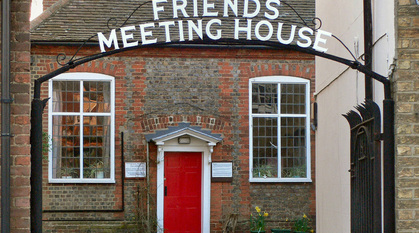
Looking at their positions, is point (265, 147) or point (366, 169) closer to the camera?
point (366, 169)

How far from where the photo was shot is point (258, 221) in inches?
709

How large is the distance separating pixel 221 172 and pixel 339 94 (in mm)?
8367

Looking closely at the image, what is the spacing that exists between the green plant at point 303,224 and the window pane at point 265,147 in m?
1.28

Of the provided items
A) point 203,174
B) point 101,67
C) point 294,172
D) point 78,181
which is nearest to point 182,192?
point 203,174

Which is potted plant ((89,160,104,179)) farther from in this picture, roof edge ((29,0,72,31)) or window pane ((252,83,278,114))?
window pane ((252,83,278,114))

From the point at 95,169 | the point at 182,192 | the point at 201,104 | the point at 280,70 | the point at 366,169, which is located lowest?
the point at 182,192

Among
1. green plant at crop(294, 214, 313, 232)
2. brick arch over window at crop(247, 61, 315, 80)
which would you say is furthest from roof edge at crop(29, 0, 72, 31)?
green plant at crop(294, 214, 313, 232)

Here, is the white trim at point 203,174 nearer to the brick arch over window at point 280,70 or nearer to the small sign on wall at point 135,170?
the small sign on wall at point 135,170

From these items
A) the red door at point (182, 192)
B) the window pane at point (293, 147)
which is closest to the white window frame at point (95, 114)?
the red door at point (182, 192)

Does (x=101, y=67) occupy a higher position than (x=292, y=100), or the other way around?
(x=101, y=67)

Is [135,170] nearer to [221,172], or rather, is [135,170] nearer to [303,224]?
[221,172]

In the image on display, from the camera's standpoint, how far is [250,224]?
1814 cm

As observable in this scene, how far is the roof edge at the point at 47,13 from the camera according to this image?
18578 millimetres

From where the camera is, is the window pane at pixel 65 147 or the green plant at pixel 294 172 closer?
the window pane at pixel 65 147
